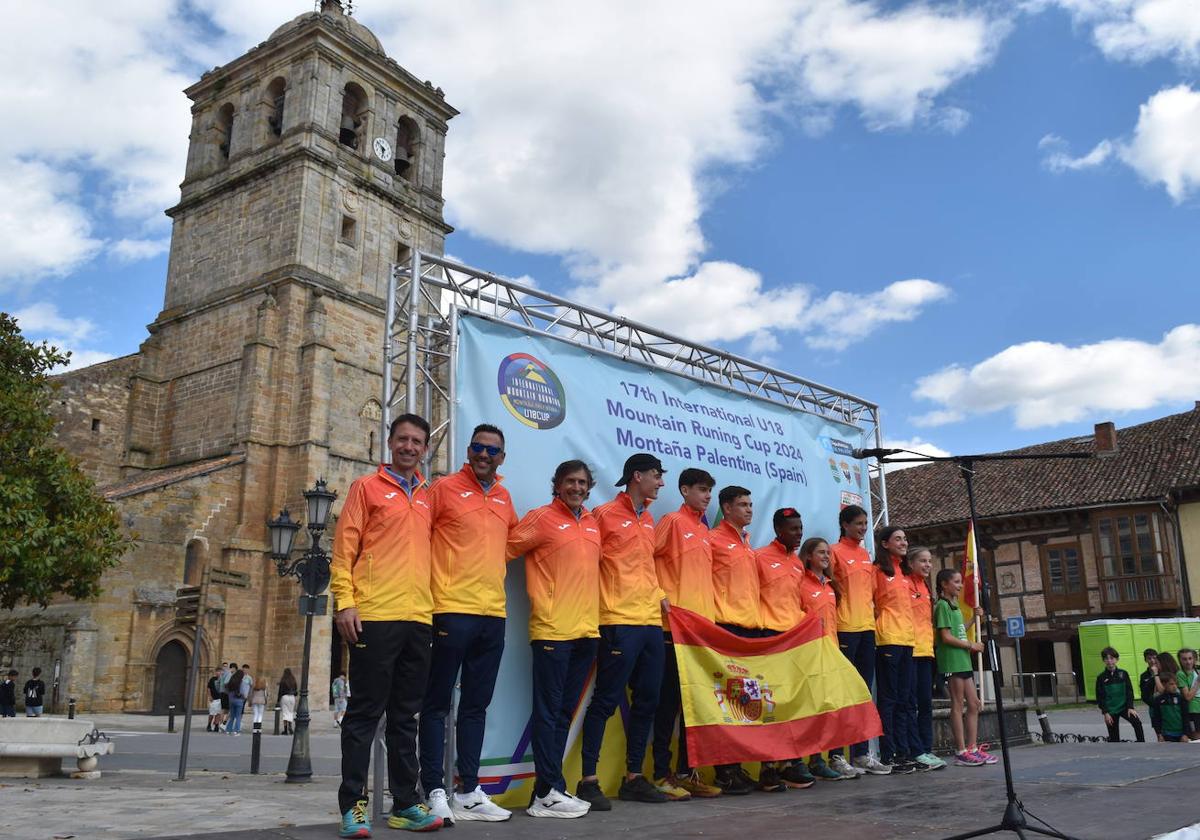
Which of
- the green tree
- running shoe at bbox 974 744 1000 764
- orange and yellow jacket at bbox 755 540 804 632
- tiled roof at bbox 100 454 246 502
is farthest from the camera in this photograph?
tiled roof at bbox 100 454 246 502

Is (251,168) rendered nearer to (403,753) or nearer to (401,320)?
(401,320)

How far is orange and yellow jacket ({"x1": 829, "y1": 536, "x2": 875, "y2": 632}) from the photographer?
25.8 ft

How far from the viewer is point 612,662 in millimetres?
6031

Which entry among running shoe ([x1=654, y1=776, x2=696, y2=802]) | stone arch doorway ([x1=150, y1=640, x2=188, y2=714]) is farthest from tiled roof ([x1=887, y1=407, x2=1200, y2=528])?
running shoe ([x1=654, y1=776, x2=696, y2=802])

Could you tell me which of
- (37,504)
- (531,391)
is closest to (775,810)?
(531,391)

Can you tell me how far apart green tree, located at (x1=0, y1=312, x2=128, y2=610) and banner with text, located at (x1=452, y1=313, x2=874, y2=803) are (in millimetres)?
9765

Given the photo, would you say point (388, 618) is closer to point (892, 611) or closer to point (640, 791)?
point (640, 791)

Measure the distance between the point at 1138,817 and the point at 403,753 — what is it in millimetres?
3936

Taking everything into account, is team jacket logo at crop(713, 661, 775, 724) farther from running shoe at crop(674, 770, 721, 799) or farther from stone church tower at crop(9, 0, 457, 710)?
stone church tower at crop(9, 0, 457, 710)

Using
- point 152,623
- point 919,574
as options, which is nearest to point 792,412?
point 919,574

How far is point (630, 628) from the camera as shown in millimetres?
6074

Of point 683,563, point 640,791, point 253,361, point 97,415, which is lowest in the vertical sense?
point 640,791

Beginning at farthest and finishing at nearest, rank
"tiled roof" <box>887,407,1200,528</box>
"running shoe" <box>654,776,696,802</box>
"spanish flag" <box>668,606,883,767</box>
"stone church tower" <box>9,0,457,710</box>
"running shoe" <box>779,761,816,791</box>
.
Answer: "tiled roof" <box>887,407,1200,528</box> → "stone church tower" <box>9,0,457,710</box> → "running shoe" <box>779,761,816,791</box> → "spanish flag" <box>668,606,883,767</box> → "running shoe" <box>654,776,696,802</box>

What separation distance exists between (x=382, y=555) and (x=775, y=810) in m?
2.78
